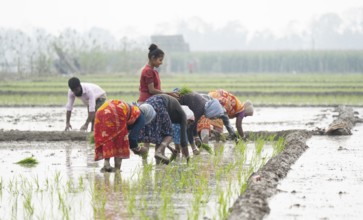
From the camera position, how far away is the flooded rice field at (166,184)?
6.20 meters

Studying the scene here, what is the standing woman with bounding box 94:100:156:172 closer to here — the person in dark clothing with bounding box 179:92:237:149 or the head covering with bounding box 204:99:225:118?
the person in dark clothing with bounding box 179:92:237:149

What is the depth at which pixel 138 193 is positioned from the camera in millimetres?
7059

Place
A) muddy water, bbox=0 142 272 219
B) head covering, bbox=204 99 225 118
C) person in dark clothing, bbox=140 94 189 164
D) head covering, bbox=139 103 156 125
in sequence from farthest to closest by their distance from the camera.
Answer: head covering, bbox=204 99 225 118
person in dark clothing, bbox=140 94 189 164
head covering, bbox=139 103 156 125
muddy water, bbox=0 142 272 219

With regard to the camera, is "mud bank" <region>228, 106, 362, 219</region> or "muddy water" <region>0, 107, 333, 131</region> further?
"muddy water" <region>0, 107, 333, 131</region>

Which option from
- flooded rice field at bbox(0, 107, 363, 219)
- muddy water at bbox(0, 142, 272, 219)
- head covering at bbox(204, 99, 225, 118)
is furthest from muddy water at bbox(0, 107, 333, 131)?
head covering at bbox(204, 99, 225, 118)

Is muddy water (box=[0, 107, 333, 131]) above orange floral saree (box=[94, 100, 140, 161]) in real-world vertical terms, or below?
below

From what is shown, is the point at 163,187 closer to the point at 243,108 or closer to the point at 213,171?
the point at 213,171

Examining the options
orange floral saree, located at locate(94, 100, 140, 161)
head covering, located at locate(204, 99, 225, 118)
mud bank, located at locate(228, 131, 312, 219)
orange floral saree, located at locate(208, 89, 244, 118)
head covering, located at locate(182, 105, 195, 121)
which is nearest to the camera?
mud bank, located at locate(228, 131, 312, 219)

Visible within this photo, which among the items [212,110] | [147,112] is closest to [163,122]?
[147,112]

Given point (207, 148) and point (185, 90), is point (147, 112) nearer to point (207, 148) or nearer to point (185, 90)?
point (185, 90)

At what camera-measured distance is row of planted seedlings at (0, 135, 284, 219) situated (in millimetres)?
6156

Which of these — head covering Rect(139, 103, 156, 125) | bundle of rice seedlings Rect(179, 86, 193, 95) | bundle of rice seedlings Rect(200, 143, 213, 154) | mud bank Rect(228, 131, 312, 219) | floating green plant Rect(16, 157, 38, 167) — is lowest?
floating green plant Rect(16, 157, 38, 167)

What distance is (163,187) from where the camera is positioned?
23.0 feet

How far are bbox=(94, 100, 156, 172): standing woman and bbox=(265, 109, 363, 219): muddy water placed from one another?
1544 mm
